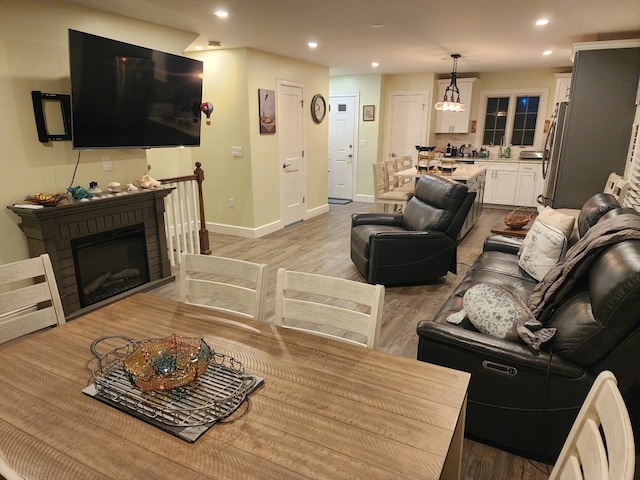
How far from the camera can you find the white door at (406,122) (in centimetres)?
799

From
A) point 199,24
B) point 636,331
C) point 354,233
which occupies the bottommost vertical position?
point 354,233

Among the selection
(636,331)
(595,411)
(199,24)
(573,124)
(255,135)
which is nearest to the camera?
(595,411)

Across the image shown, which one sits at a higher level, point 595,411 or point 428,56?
point 428,56

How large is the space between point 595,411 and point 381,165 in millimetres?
4997

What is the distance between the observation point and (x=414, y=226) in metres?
4.07

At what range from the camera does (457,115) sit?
26.3ft

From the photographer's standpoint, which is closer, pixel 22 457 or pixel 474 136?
pixel 22 457

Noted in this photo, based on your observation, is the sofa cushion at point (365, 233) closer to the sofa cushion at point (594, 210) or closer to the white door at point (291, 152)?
the sofa cushion at point (594, 210)

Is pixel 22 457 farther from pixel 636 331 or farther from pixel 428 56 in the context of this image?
pixel 428 56

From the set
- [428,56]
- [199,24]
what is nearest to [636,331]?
[199,24]

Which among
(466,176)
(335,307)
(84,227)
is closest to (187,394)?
(335,307)

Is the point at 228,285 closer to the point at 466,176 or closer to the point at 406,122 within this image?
the point at 466,176

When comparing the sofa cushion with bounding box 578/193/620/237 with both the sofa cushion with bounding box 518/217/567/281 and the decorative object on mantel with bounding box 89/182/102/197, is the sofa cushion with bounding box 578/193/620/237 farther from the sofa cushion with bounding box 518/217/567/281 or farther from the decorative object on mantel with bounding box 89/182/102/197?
the decorative object on mantel with bounding box 89/182/102/197

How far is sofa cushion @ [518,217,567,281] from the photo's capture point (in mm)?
2734
